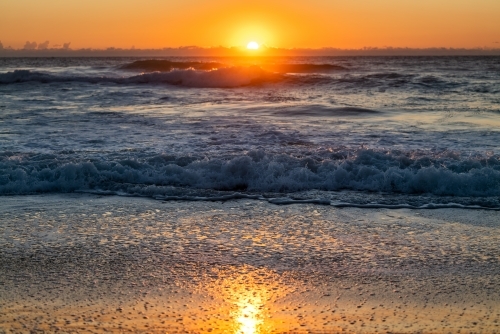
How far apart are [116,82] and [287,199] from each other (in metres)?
22.6

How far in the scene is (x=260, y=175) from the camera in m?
7.49

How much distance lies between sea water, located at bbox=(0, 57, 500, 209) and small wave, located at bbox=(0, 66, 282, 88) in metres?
5.17

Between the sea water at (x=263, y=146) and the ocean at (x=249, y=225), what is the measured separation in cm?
4

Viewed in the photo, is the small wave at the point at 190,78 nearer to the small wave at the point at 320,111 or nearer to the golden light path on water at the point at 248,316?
the small wave at the point at 320,111

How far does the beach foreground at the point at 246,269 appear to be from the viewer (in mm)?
3301

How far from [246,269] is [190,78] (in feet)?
77.8

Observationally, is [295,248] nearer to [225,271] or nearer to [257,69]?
[225,271]

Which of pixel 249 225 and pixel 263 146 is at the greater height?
pixel 263 146

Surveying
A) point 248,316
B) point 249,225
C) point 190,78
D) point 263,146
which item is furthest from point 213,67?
point 248,316

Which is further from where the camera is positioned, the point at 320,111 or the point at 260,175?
the point at 320,111

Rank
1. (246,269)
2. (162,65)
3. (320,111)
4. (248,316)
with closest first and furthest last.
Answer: (248,316), (246,269), (320,111), (162,65)

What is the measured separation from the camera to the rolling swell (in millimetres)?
7059

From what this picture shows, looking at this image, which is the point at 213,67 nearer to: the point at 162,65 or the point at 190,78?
the point at 162,65

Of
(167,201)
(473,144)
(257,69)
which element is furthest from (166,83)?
(167,201)
